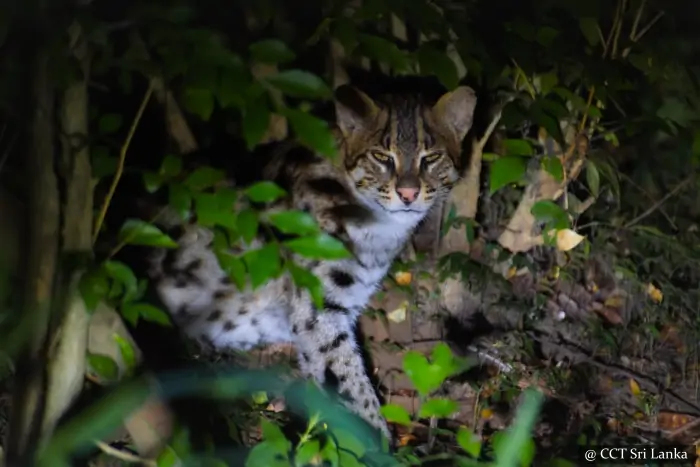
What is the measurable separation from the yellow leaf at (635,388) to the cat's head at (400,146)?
1.19m

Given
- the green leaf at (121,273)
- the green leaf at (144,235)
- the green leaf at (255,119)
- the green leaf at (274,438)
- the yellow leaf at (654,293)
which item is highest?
the green leaf at (255,119)

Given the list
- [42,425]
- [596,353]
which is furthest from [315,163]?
[42,425]

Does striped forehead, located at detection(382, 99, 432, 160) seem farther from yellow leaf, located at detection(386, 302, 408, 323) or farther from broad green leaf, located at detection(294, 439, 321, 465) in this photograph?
broad green leaf, located at detection(294, 439, 321, 465)

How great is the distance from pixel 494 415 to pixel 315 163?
1288mm

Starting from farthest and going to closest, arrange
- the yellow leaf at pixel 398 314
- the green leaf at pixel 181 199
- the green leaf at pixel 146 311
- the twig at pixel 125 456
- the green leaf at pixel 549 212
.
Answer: the yellow leaf at pixel 398 314 → the green leaf at pixel 549 212 → the twig at pixel 125 456 → the green leaf at pixel 146 311 → the green leaf at pixel 181 199

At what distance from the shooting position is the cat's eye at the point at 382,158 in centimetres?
348

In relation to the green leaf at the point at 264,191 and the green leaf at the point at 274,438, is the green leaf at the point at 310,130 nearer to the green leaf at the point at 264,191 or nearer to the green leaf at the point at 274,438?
the green leaf at the point at 264,191

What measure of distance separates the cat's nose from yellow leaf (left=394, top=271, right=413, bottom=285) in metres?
0.99

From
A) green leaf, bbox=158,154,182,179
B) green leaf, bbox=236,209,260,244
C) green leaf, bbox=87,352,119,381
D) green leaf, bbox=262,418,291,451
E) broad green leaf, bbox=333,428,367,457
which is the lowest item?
broad green leaf, bbox=333,428,367,457

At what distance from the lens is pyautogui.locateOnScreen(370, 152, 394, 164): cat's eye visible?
3.48 metres

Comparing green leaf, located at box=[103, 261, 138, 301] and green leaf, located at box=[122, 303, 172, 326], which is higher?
green leaf, located at box=[103, 261, 138, 301]

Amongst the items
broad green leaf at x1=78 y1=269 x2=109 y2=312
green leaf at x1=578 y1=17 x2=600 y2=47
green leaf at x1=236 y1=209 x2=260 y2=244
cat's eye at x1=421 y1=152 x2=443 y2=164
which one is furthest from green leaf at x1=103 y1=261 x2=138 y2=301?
green leaf at x1=578 y1=17 x2=600 y2=47

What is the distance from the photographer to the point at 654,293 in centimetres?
443

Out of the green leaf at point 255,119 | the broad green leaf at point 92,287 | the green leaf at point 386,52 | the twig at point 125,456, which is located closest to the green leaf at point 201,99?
the green leaf at point 255,119
